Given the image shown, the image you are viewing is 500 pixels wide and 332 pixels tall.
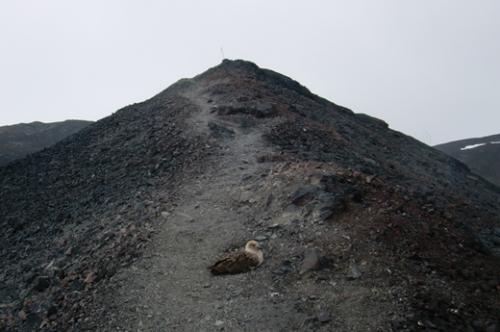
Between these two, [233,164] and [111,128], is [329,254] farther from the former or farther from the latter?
[111,128]

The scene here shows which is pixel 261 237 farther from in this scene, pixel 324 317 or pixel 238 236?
pixel 324 317

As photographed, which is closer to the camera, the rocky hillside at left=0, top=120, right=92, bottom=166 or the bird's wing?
the bird's wing

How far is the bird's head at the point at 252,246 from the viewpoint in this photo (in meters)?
11.2

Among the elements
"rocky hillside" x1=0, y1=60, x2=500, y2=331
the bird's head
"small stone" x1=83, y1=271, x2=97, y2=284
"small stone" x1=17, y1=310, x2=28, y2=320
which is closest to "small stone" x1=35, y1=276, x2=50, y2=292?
"rocky hillside" x1=0, y1=60, x2=500, y2=331

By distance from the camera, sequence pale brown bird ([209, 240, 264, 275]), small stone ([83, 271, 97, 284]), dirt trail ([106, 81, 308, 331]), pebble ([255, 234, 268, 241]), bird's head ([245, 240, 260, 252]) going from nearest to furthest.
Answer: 1. dirt trail ([106, 81, 308, 331])
2. pale brown bird ([209, 240, 264, 275])
3. bird's head ([245, 240, 260, 252])
4. small stone ([83, 271, 97, 284])
5. pebble ([255, 234, 268, 241])

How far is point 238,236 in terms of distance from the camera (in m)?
12.2

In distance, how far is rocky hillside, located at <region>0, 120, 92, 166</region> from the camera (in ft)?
169

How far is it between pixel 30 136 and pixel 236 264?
56273 millimetres

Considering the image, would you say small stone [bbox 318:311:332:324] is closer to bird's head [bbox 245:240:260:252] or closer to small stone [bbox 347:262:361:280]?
small stone [bbox 347:262:361:280]

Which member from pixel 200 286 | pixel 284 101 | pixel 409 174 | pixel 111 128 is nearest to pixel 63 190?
pixel 111 128

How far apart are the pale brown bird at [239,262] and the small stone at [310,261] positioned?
1094 mm

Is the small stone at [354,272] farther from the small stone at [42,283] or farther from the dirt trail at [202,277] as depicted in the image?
the small stone at [42,283]

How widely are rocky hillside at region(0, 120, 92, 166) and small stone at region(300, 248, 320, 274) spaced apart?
143ft

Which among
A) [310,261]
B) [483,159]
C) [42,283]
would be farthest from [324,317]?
[483,159]
